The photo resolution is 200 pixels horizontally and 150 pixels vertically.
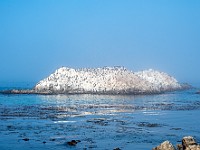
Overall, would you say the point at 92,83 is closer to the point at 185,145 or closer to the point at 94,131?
the point at 94,131

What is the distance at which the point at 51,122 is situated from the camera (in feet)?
157

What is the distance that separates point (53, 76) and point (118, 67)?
26.8m

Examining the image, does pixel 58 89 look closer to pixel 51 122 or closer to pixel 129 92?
pixel 129 92

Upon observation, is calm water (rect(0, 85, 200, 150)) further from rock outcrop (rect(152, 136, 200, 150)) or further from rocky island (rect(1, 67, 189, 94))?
rocky island (rect(1, 67, 189, 94))

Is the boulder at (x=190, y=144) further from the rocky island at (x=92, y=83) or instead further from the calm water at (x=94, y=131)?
the rocky island at (x=92, y=83)

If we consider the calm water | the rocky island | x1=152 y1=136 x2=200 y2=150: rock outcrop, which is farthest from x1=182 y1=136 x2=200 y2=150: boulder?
the rocky island

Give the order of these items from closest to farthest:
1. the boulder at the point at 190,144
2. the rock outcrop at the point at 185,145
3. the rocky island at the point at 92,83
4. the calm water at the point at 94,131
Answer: the boulder at the point at 190,144
the rock outcrop at the point at 185,145
the calm water at the point at 94,131
the rocky island at the point at 92,83

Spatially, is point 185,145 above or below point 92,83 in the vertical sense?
below

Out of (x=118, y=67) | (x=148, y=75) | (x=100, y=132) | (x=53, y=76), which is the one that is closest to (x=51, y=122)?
(x=100, y=132)

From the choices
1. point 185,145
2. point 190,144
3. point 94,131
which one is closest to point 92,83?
point 94,131

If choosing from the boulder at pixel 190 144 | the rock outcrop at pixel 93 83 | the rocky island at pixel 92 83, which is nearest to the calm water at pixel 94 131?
the boulder at pixel 190 144

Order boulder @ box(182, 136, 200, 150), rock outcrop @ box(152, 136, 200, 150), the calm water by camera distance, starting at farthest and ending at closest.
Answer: the calm water, rock outcrop @ box(152, 136, 200, 150), boulder @ box(182, 136, 200, 150)

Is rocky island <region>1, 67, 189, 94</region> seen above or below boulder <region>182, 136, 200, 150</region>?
above

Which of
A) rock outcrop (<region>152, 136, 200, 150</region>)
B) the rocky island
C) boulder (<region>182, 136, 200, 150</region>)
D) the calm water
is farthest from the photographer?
the rocky island
